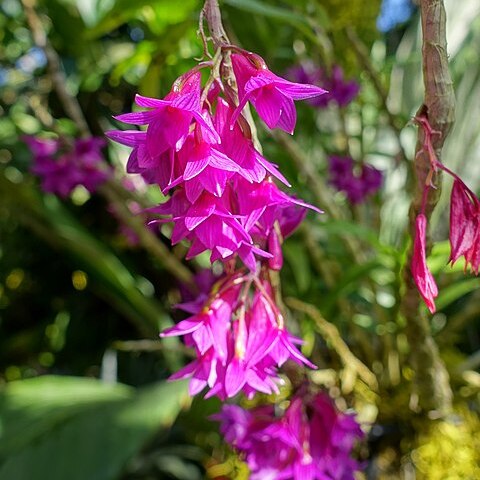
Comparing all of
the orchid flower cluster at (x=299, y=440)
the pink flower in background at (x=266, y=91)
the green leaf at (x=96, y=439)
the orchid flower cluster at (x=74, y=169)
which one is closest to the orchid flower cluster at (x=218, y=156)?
the pink flower in background at (x=266, y=91)

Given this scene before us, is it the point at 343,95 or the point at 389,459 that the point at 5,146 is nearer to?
the point at 343,95

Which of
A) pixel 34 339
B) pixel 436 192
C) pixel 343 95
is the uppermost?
pixel 436 192

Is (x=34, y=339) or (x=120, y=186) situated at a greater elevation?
(x=120, y=186)

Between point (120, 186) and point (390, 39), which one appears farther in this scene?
point (390, 39)

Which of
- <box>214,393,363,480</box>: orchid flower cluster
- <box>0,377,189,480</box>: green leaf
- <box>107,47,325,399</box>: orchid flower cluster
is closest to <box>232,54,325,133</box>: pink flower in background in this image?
<box>107,47,325,399</box>: orchid flower cluster

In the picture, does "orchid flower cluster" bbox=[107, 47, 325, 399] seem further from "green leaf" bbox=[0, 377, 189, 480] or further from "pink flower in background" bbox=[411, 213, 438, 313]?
"green leaf" bbox=[0, 377, 189, 480]

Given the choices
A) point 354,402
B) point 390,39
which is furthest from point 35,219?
point 390,39

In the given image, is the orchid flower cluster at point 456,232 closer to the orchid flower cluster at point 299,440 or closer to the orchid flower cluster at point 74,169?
the orchid flower cluster at point 299,440
